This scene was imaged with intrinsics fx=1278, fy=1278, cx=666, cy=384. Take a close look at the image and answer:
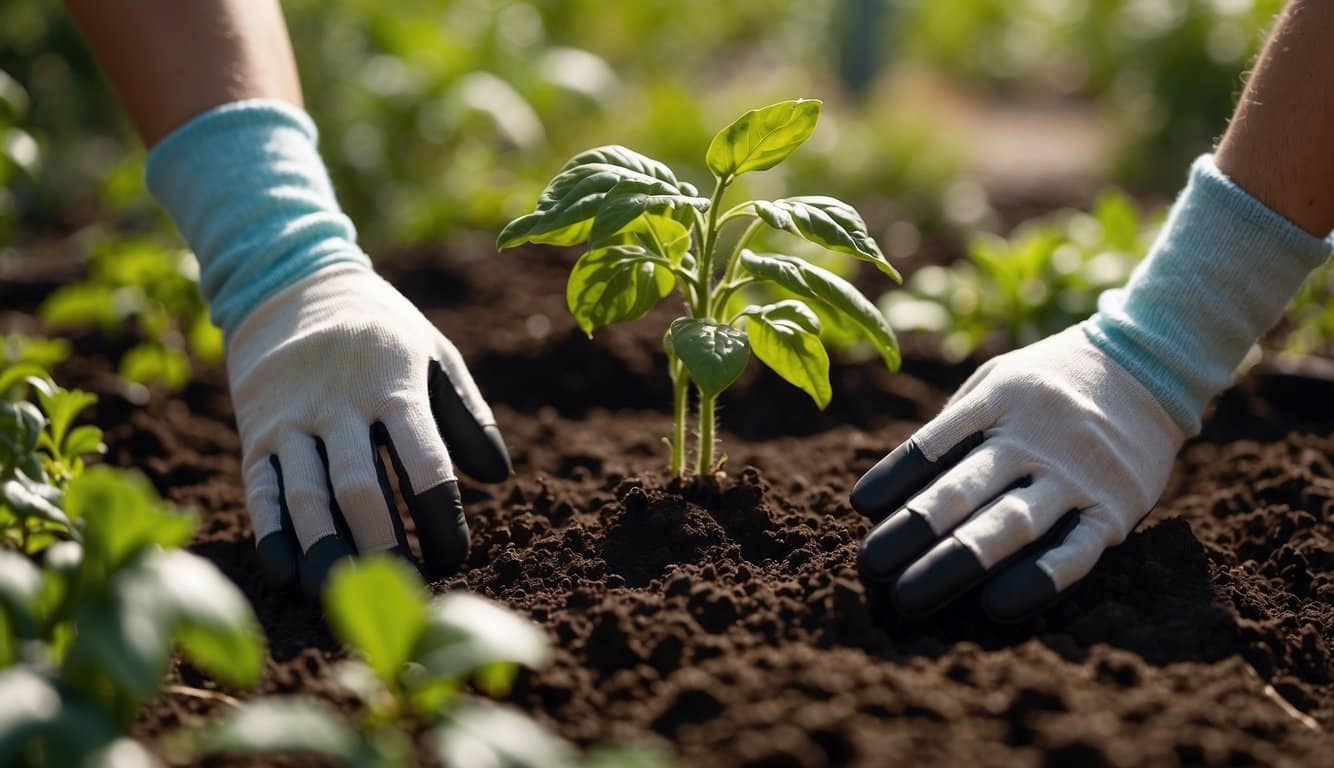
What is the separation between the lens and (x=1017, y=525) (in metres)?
1.78

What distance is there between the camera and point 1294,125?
1985mm

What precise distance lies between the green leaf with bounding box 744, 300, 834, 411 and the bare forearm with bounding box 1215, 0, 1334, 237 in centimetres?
78

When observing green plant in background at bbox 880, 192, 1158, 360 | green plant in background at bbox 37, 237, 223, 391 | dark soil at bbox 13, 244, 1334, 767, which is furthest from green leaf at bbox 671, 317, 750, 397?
green plant in background at bbox 37, 237, 223, 391

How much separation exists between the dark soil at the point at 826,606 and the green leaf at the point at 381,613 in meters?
0.32

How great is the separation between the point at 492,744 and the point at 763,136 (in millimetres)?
1001

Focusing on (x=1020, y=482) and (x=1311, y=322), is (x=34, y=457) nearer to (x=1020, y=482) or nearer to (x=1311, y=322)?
(x=1020, y=482)

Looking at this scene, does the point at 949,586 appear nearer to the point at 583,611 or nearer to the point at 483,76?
the point at 583,611

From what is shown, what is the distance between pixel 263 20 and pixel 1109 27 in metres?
6.09

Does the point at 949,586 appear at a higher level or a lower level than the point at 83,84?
lower

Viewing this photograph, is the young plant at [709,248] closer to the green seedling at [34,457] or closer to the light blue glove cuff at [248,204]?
the light blue glove cuff at [248,204]

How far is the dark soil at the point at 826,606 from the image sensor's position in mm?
1461

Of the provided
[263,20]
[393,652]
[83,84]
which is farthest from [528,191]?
[393,652]

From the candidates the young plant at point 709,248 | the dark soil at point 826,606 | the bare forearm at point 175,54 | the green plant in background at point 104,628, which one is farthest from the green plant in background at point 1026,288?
the green plant in background at point 104,628

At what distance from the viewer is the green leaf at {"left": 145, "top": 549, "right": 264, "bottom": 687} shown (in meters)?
1.20
